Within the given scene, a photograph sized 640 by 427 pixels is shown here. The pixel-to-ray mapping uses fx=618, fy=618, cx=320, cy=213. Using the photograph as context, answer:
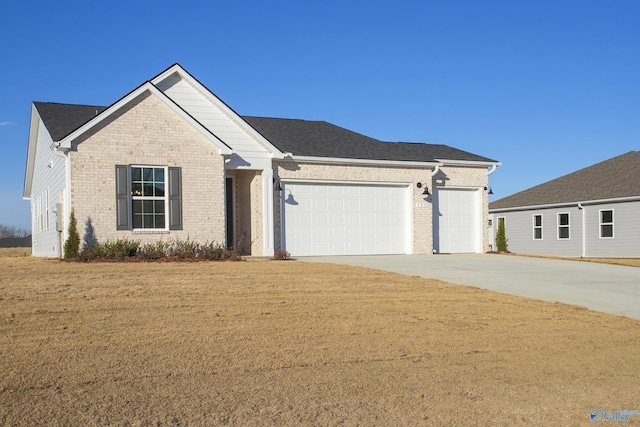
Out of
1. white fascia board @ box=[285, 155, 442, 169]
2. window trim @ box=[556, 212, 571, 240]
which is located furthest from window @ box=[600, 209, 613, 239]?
white fascia board @ box=[285, 155, 442, 169]

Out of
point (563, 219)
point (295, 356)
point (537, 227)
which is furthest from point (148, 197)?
point (537, 227)

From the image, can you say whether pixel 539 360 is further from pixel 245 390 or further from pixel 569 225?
pixel 569 225

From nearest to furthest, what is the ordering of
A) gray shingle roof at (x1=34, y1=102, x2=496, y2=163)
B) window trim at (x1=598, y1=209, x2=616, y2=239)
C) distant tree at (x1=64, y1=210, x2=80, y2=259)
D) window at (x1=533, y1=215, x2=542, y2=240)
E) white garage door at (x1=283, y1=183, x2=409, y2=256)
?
distant tree at (x1=64, y1=210, x2=80, y2=259), gray shingle roof at (x1=34, y1=102, x2=496, y2=163), white garage door at (x1=283, y1=183, x2=409, y2=256), window trim at (x1=598, y1=209, x2=616, y2=239), window at (x1=533, y1=215, x2=542, y2=240)

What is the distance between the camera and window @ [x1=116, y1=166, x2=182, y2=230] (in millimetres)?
15797

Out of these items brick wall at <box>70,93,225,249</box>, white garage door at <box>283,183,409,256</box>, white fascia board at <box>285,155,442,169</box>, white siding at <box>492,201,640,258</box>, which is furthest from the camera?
white siding at <box>492,201,640,258</box>

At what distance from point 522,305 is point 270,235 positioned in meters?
9.90

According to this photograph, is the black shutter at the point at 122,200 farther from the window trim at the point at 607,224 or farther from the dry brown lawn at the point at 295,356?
the window trim at the point at 607,224

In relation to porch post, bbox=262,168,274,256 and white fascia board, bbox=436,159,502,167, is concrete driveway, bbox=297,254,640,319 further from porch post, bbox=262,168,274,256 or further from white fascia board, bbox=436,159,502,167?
white fascia board, bbox=436,159,502,167

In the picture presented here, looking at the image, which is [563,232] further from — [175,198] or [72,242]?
[72,242]

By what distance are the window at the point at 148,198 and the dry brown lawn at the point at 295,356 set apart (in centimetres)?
530

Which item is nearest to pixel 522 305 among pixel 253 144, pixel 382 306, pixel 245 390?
pixel 382 306

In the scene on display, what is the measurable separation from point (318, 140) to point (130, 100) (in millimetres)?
7175

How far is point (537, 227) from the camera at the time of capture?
30.7 meters

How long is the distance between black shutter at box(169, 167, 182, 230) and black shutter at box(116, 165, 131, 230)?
1129 mm
